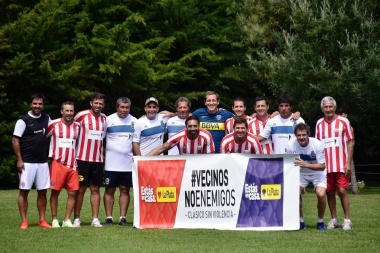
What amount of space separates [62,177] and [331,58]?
16747 millimetres

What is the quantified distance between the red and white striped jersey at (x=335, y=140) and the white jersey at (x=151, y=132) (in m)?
2.82

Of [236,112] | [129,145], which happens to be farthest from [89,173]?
[236,112]

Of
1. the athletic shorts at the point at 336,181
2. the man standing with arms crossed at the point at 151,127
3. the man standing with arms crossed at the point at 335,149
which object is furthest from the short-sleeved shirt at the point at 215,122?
the athletic shorts at the point at 336,181

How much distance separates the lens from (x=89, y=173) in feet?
53.0

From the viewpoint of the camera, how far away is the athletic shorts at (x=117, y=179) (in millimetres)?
16203

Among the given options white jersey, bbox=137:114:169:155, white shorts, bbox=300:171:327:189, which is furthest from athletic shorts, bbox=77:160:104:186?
white shorts, bbox=300:171:327:189

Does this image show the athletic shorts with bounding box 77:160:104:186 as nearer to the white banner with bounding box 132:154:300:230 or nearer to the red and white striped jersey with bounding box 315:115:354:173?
the white banner with bounding box 132:154:300:230

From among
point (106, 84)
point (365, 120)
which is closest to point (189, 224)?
point (365, 120)

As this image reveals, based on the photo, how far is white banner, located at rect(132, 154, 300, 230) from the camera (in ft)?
48.9

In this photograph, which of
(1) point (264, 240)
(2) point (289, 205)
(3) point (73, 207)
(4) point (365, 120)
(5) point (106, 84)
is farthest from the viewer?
(5) point (106, 84)

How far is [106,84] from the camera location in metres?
35.5

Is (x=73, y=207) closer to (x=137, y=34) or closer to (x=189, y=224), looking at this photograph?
(x=189, y=224)

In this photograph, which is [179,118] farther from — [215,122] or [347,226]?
[347,226]

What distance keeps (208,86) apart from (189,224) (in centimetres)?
2206
